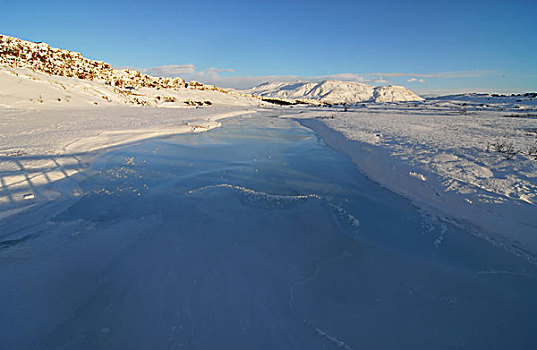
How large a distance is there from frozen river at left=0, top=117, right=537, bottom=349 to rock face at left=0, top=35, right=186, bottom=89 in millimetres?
→ 27577

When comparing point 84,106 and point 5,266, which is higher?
point 84,106

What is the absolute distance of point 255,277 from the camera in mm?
2805

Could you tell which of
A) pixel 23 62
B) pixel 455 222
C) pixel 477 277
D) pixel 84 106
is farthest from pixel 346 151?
pixel 23 62

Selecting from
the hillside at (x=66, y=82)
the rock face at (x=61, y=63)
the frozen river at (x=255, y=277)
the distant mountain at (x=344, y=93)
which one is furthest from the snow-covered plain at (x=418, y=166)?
the distant mountain at (x=344, y=93)

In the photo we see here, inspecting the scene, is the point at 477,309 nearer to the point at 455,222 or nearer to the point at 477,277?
the point at 477,277

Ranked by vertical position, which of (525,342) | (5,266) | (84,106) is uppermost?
(84,106)

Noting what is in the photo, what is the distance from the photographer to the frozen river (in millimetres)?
2141

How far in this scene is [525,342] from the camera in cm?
208

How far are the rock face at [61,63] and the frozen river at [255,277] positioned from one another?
1086 inches

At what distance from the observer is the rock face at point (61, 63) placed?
22750mm

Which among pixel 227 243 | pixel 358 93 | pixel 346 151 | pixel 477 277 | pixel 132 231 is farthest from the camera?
pixel 358 93

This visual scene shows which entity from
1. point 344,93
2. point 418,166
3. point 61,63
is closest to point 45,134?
point 418,166

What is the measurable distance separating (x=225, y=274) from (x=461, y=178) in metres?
5.05

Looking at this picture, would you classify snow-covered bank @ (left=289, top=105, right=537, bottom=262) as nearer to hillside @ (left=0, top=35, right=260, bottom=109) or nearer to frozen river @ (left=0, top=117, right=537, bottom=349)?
frozen river @ (left=0, top=117, right=537, bottom=349)
